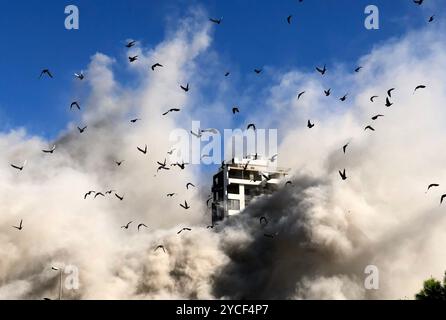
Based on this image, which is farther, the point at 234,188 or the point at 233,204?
the point at 233,204

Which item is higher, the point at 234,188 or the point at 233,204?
the point at 234,188

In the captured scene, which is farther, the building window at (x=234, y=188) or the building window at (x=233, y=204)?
the building window at (x=233, y=204)

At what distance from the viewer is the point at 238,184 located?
154000mm

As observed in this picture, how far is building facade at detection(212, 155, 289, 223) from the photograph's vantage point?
154 m

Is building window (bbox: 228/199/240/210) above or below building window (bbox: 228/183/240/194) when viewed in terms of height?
below

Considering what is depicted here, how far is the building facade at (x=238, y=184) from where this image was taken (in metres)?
154

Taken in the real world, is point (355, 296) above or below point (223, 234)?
below

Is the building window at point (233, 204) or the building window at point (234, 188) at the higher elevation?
the building window at point (234, 188)
